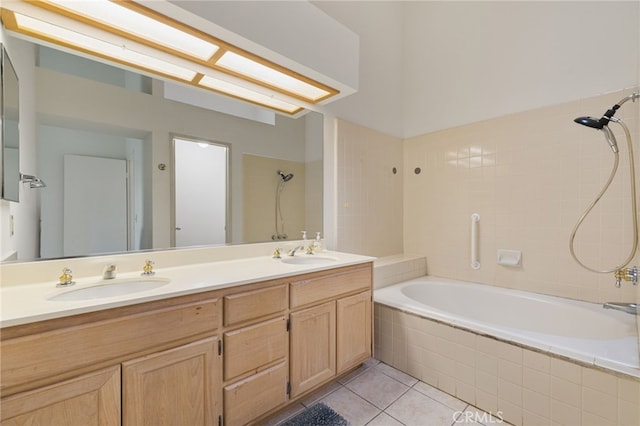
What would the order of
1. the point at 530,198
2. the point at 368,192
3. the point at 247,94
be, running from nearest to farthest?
the point at 247,94
the point at 530,198
the point at 368,192

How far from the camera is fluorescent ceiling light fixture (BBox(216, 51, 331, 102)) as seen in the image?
60.5 inches

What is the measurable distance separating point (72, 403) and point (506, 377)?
6.48 ft

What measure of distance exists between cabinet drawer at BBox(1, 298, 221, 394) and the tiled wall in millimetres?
1407

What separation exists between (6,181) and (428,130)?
3.10 meters

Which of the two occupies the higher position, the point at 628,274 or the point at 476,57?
the point at 476,57

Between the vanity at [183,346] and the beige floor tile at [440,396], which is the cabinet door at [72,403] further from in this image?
the beige floor tile at [440,396]

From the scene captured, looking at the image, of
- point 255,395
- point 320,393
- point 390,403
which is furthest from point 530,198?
point 255,395

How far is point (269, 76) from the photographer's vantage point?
1.71m

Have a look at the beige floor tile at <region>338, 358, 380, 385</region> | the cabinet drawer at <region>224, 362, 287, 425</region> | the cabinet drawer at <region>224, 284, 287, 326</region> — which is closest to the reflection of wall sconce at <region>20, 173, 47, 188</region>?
the cabinet drawer at <region>224, 284, 287, 326</region>

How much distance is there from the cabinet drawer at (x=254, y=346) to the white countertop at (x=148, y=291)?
0.78ft

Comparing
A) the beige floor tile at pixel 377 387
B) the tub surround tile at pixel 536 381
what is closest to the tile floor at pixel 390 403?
the beige floor tile at pixel 377 387

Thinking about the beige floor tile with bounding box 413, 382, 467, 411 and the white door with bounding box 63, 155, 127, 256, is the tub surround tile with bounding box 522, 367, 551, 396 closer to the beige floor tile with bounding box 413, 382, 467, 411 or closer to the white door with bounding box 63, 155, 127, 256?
the beige floor tile with bounding box 413, 382, 467, 411

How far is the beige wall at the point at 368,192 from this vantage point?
7.80 ft

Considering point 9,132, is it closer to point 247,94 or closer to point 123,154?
point 123,154
